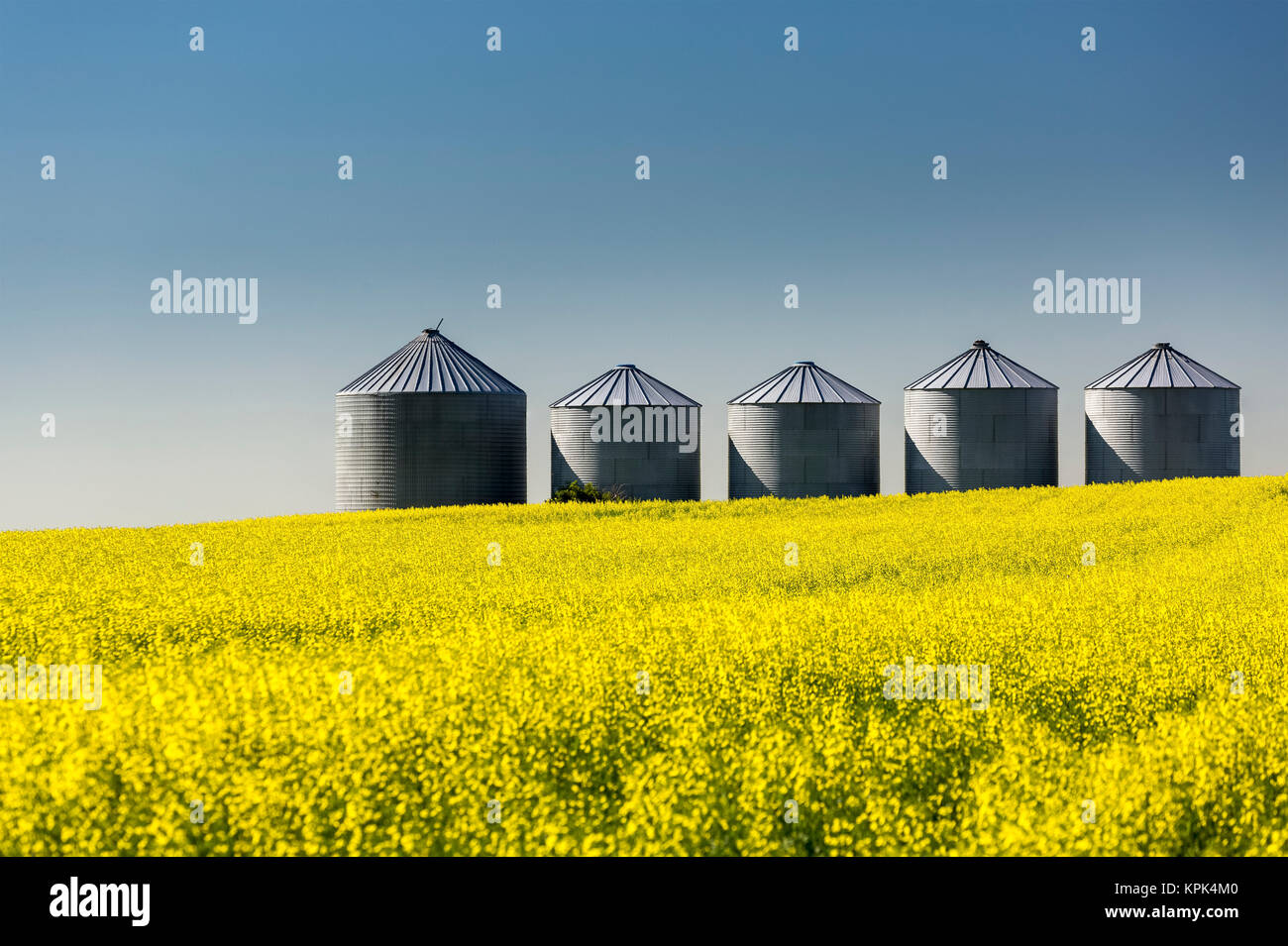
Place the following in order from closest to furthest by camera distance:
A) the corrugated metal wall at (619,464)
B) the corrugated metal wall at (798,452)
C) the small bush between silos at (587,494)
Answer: the small bush between silos at (587,494)
the corrugated metal wall at (619,464)
the corrugated metal wall at (798,452)

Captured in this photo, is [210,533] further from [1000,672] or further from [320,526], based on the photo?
[1000,672]

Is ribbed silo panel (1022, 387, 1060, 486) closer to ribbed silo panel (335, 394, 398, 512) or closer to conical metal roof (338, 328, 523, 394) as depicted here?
conical metal roof (338, 328, 523, 394)

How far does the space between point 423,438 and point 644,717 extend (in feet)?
96.9

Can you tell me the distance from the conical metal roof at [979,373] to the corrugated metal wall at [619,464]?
30.2 feet

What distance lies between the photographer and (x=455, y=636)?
1391cm

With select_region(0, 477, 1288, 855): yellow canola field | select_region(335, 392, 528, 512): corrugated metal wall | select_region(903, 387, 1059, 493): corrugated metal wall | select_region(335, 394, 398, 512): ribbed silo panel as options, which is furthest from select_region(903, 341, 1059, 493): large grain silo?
select_region(0, 477, 1288, 855): yellow canola field

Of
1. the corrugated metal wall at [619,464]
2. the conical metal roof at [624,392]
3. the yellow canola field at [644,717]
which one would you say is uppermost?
the conical metal roof at [624,392]

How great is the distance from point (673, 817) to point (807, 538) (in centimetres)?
1967

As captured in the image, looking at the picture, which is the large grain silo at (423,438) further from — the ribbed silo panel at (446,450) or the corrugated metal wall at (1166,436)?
the corrugated metal wall at (1166,436)

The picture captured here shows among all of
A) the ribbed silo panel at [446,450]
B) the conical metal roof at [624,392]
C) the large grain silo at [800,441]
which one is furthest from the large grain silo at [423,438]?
the large grain silo at [800,441]

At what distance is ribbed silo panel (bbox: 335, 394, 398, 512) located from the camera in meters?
38.9

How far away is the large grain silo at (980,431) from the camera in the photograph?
41.0m

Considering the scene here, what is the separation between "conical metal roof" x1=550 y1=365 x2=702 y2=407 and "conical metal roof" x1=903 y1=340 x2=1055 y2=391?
8.79 metres
